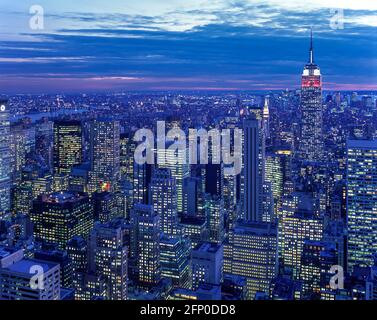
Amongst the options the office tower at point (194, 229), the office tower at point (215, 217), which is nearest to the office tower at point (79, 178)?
the office tower at point (194, 229)

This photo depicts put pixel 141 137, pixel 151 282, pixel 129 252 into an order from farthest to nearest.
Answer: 1. pixel 141 137
2. pixel 129 252
3. pixel 151 282

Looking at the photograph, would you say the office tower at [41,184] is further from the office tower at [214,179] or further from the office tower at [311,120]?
the office tower at [311,120]

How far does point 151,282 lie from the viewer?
16.6ft

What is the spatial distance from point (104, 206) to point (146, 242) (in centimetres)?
169

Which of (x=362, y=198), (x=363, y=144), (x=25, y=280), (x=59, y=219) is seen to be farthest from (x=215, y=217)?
(x=25, y=280)

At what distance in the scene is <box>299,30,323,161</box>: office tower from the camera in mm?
6466

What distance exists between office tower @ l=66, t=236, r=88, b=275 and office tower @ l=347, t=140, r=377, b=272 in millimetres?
3614

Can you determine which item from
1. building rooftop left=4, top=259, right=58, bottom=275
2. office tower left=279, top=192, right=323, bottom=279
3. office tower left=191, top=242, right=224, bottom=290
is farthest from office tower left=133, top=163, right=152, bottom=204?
building rooftop left=4, top=259, right=58, bottom=275

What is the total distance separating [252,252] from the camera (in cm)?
646

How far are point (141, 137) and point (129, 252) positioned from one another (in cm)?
180

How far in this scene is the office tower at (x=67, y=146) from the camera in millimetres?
8798

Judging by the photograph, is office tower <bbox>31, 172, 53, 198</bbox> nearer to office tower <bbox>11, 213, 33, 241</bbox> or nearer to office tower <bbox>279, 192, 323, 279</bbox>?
office tower <bbox>11, 213, 33, 241</bbox>
